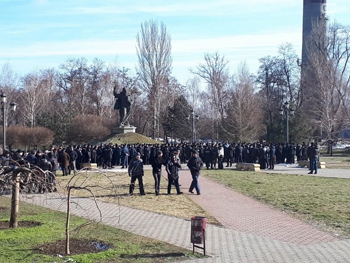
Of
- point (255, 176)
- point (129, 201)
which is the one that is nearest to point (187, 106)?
point (255, 176)

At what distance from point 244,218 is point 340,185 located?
902 cm

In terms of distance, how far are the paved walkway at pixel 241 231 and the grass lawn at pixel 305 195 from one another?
641 millimetres

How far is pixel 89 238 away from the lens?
11.0 metres

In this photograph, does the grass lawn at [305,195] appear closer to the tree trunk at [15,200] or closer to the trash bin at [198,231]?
the trash bin at [198,231]

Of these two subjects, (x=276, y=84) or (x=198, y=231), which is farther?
(x=276, y=84)

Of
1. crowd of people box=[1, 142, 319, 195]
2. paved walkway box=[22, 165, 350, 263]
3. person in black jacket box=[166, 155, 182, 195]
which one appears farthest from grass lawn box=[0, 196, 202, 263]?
crowd of people box=[1, 142, 319, 195]

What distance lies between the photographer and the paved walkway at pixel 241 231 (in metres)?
9.75

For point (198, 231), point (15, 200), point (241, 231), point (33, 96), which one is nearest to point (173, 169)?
point (241, 231)

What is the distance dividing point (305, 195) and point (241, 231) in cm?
692

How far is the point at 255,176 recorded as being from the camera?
26.2m

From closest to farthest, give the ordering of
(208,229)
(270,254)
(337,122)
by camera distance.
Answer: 1. (270,254)
2. (208,229)
3. (337,122)

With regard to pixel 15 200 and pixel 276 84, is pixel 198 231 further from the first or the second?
pixel 276 84

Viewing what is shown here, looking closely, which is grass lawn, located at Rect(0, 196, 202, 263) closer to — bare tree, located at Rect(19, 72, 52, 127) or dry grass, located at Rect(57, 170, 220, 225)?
dry grass, located at Rect(57, 170, 220, 225)

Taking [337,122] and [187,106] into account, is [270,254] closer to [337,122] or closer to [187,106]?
[337,122]
